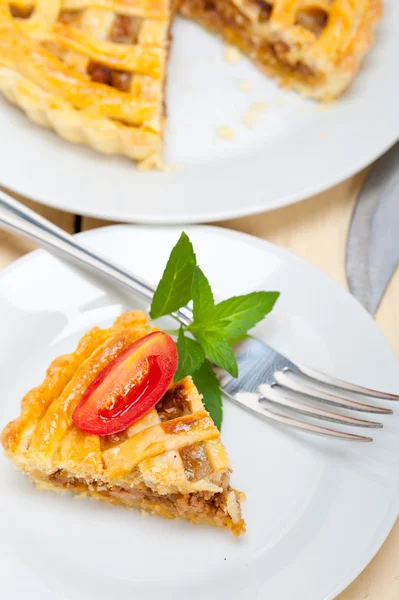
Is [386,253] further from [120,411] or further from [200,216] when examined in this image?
[120,411]

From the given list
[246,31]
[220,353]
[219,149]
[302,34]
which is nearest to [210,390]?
[220,353]

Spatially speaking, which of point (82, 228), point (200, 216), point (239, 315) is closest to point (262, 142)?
point (200, 216)

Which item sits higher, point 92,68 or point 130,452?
point 92,68

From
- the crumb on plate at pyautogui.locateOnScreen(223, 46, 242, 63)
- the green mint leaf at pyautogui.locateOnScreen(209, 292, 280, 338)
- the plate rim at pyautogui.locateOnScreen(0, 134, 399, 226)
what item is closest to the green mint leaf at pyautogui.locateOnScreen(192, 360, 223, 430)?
the green mint leaf at pyautogui.locateOnScreen(209, 292, 280, 338)

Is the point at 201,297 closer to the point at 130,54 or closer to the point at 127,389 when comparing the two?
the point at 127,389

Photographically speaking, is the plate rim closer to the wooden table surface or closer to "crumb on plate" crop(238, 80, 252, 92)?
the wooden table surface
